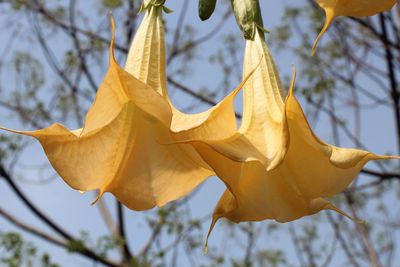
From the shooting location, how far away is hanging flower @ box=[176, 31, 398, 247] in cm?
79

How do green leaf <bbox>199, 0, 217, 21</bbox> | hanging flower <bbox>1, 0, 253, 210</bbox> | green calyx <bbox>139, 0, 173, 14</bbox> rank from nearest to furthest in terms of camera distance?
hanging flower <bbox>1, 0, 253, 210</bbox> → green leaf <bbox>199, 0, 217, 21</bbox> → green calyx <bbox>139, 0, 173, 14</bbox>

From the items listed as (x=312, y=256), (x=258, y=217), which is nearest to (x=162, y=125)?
(x=258, y=217)

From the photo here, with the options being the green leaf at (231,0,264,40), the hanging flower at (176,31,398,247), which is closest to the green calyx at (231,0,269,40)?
the green leaf at (231,0,264,40)

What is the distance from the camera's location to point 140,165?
0.92m

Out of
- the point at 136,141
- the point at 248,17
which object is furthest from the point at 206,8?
the point at 136,141

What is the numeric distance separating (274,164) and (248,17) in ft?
1.24

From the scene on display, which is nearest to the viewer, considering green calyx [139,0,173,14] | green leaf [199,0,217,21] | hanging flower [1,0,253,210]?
hanging flower [1,0,253,210]

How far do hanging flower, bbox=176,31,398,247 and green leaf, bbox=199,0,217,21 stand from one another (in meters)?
0.15

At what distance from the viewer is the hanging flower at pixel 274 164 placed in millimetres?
795

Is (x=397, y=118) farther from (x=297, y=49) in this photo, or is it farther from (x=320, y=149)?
(x=320, y=149)

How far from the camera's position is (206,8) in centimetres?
98

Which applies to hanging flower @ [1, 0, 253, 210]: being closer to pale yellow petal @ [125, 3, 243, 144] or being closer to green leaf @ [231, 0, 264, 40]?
pale yellow petal @ [125, 3, 243, 144]

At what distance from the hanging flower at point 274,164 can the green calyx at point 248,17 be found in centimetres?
12

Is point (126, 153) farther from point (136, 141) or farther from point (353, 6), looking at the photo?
point (353, 6)
